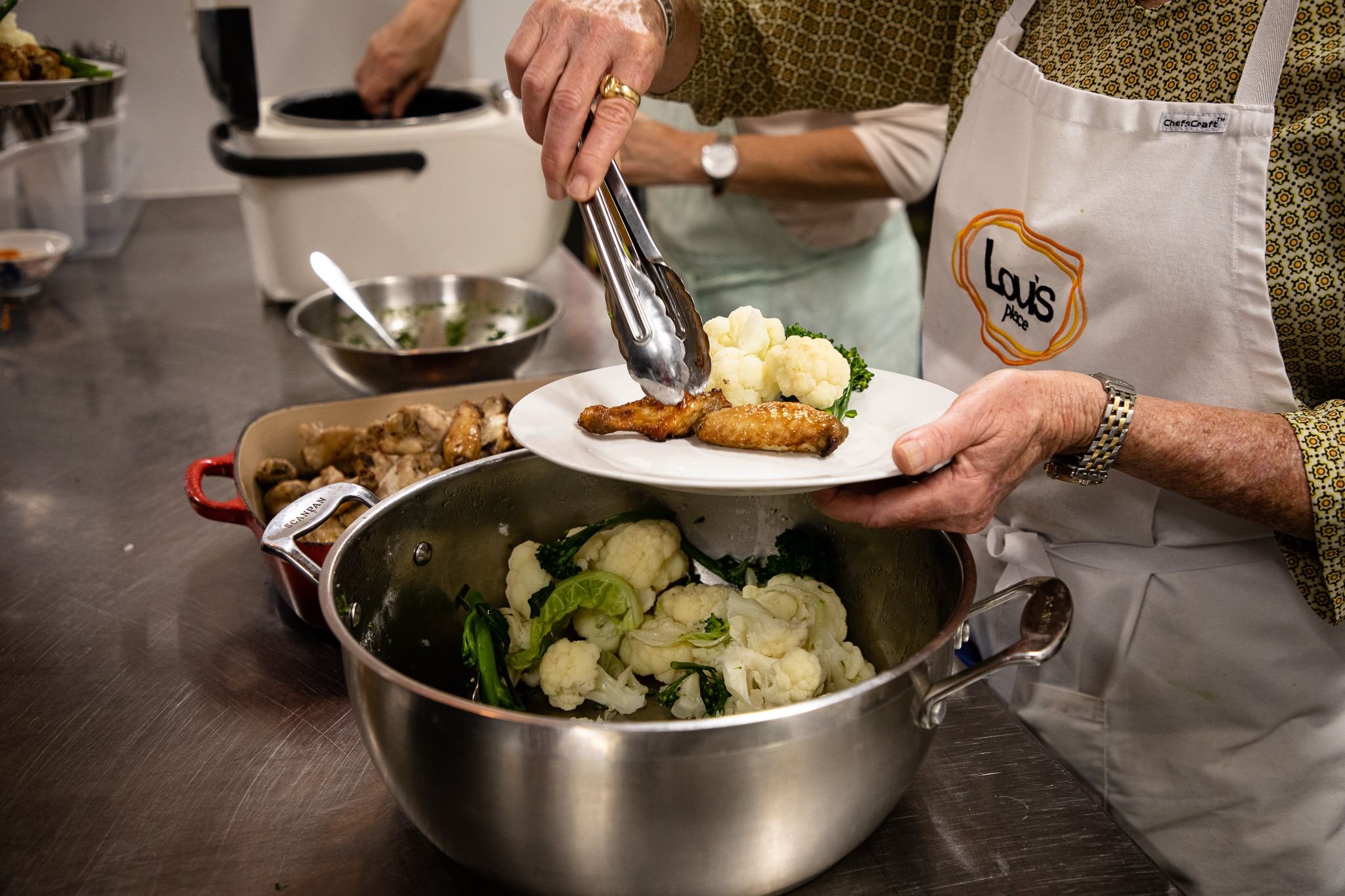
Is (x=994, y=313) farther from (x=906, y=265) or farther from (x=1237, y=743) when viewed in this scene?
(x=906, y=265)

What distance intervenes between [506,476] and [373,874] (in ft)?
1.38

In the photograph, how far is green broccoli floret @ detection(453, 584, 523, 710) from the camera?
3.33ft

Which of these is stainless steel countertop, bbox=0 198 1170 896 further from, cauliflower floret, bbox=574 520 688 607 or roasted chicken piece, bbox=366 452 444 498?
cauliflower floret, bbox=574 520 688 607

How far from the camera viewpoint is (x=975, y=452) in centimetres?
93

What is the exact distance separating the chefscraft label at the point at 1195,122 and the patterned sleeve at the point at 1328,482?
0.31 m

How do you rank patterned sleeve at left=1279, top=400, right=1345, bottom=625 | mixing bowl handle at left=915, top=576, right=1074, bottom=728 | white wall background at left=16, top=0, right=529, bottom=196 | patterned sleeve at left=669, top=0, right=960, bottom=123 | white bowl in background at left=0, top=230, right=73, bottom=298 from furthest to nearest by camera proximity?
white wall background at left=16, top=0, right=529, bottom=196 → white bowl in background at left=0, top=230, right=73, bottom=298 → patterned sleeve at left=669, top=0, right=960, bottom=123 → patterned sleeve at left=1279, top=400, right=1345, bottom=625 → mixing bowl handle at left=915, top=576, right=1074, bottom=728

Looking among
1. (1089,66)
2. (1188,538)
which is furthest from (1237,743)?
(1089,66)

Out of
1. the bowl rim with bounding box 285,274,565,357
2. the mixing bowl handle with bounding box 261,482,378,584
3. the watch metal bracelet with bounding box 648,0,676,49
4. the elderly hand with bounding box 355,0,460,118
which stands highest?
the watch metal bracelet with bounding box 648,0,676,49

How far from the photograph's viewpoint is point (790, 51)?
1.55 m

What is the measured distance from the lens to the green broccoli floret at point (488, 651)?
101cm

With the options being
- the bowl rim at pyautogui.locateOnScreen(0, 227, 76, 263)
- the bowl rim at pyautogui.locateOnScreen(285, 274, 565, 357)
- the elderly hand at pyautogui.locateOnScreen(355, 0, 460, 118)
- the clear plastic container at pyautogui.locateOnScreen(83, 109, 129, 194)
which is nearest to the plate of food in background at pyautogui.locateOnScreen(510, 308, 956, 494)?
the bowl rim at pyautogui.locateOnScreen(285, 274, 565, 357)

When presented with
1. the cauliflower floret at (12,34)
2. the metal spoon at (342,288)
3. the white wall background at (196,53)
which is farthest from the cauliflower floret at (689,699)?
the white wall background at (196,53)

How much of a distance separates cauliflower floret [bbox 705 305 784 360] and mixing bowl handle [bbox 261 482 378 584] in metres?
0.41

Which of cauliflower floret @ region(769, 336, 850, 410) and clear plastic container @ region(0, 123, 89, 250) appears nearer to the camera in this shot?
cauliflower floret @ region(769, 336, 850, 410)
